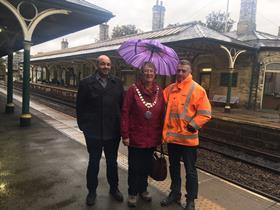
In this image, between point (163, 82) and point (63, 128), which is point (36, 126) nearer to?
point (63, 128)

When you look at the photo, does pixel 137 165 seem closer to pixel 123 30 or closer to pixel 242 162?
pixel 242 162

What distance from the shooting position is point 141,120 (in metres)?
2.93

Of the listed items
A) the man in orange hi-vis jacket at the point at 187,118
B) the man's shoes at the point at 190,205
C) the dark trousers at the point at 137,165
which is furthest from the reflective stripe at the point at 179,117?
the man's shoes at the point at 190,205

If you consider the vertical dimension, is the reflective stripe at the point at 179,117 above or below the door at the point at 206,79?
below

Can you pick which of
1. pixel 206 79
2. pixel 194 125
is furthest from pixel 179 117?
pixel 206 79

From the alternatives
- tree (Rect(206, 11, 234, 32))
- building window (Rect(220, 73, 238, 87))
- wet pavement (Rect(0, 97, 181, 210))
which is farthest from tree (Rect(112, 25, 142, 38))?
wet pavement (Rect(0, 97, 181, 210))

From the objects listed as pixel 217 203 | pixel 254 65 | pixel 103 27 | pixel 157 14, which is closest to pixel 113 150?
pixel 217 203

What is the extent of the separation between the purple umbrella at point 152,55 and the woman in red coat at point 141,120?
0.27 metres

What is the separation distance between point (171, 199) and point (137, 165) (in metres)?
0.61

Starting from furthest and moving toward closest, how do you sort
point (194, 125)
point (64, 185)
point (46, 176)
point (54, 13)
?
1. point (54, 13)
2. point (46, 176)
3. point (64, 185)
4. point (194, 125)

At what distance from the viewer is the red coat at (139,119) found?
291 centimetres

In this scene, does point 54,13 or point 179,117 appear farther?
point 54,13

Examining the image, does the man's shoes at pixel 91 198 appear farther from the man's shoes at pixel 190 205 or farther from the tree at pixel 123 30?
the tree at pixel 123 30

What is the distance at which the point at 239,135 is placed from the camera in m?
9.29
